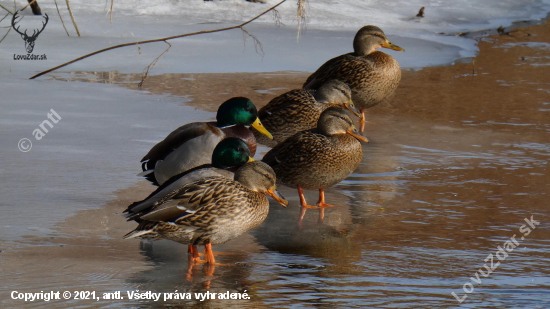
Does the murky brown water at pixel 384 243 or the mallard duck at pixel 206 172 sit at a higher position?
the mallard duck at pixel 206 172

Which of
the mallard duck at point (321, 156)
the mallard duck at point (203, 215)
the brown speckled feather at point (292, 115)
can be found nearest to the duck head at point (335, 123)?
the mallard duck at point (321, 156)

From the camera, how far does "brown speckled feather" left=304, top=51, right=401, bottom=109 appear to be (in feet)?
25.2

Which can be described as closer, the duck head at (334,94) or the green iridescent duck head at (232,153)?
the green iridescent duck head at (232,153)

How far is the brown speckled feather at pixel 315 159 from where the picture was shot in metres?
5.20

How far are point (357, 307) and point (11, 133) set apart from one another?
4.34 metres

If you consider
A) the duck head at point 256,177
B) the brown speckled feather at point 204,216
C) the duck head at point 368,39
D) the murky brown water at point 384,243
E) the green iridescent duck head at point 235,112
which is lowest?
the murky brown water at point 384,243

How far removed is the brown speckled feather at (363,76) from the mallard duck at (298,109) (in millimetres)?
1050

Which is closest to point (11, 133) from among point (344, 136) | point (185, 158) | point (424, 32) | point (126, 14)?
point (185, 158)

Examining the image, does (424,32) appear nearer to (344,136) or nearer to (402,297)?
(344,136)

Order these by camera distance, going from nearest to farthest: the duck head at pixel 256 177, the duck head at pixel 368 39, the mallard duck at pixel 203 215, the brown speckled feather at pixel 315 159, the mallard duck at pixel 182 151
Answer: the mallard duck at pixel 203 215 → the duck head at pixel 256 177 → the mallard duck at pixel 182 151 → the brown speckled feather at pixel 315 159 → the duck head at pixel 368 39

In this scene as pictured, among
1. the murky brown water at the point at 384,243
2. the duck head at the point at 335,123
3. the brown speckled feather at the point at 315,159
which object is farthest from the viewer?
the duck head at the point at 335,123

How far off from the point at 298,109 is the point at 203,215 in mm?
2694

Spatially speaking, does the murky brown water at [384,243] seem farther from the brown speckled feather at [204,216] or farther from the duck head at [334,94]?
the duck head at [334,94]

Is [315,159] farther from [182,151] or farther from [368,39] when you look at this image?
[368,39]
